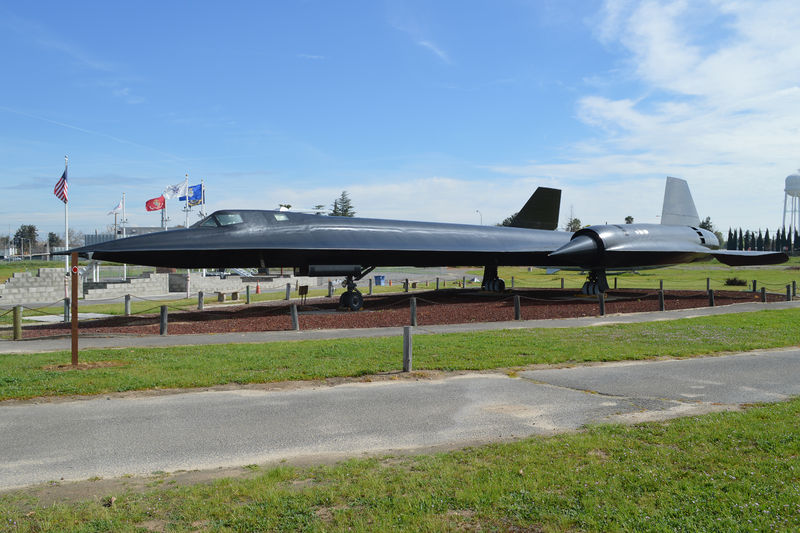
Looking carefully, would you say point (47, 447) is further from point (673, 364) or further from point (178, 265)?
point (178, 265)

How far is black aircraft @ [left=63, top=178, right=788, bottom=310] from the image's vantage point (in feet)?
59.2

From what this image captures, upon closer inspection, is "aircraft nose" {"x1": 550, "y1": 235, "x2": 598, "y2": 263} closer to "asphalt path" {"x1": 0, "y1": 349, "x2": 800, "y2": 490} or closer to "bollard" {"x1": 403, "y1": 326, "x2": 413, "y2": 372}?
"asphalt path" {"x1": 0, "y1": 349, "x2": 800, "y2": 490}

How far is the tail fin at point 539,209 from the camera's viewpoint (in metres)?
31.2

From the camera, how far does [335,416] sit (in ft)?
23.6

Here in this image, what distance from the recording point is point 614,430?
625 centimetres

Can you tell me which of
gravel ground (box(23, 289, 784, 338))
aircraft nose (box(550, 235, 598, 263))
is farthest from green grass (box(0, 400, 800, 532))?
aircraft nose (box(550, 235, 598, 263))

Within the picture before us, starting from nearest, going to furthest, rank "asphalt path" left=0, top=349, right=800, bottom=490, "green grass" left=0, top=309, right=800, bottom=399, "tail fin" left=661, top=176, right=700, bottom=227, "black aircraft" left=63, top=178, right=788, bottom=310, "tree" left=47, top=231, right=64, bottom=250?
"asphalt path" left=0, top=349, right=800, bottom=490 < "green grass" left=0, top=309, right=800, bottom=399 < "black aircraft" left=63, top=178, right=788, bottom=310 < "tail fin" left=661, top=176, right=700, bottom=227 < "tree" left=47, top=231, right=64, bottom=250

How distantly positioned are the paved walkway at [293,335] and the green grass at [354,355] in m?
1.20

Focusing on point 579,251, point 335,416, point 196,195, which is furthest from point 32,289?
point 335,416

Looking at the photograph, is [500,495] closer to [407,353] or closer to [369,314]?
[407,353]

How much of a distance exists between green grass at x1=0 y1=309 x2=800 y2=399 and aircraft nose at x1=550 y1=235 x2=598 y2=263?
939 cm

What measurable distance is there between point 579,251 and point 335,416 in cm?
2000

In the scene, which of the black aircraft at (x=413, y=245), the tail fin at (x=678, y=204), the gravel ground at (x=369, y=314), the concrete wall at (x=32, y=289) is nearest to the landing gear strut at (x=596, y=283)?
the black aircraft at (x=413, y=245)

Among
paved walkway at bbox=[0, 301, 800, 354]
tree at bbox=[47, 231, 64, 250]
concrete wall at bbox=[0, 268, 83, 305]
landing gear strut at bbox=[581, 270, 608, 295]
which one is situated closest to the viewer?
paved walkway at bbox=[0, 301, 800, 354]
